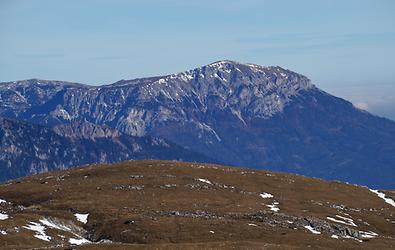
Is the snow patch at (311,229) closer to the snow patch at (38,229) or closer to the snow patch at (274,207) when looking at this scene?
the snow patch at (274,207)

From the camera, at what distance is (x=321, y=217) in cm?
12988

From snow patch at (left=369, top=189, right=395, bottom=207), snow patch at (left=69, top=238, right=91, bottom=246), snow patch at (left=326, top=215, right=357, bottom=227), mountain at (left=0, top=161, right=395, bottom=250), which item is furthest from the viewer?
snow patch at (left=369, top=189, right=395, bottom=207)

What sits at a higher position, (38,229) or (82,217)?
(38,229)

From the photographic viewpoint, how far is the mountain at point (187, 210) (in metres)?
102

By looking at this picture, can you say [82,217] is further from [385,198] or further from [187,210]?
[385,198]

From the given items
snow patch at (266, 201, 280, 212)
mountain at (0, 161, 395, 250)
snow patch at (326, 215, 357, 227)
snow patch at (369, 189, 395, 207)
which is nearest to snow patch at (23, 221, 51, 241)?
mountain at (0, 161, 395, 250)

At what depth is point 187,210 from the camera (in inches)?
5025

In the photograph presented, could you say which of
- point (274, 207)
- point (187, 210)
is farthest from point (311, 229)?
point (187, 210)

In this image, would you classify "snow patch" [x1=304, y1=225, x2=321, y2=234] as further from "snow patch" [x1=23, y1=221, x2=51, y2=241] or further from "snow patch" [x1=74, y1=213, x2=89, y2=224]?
"snow patch" [x1=23, y1=221, x2=51, y2=241]

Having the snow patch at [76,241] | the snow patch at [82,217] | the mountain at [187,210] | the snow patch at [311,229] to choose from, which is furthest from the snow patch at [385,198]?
the snow patch at [76,241]

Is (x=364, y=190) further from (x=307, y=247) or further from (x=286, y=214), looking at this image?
(x=307, y=247)

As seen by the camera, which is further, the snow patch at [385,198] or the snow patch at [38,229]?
the snow patch at [385,198]

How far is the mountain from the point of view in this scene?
102250 mm

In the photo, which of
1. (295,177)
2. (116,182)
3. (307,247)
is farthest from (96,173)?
(307,247)
